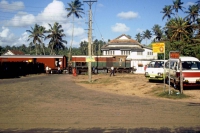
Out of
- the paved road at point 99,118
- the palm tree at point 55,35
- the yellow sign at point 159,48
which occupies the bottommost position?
the paved road at point 99,118

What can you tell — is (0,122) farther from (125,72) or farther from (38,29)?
(38,29)

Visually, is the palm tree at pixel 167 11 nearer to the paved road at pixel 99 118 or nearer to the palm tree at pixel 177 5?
the palm tree at pixel 177 5

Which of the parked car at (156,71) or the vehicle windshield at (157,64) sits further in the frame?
the vehicle windshield at (157,64)

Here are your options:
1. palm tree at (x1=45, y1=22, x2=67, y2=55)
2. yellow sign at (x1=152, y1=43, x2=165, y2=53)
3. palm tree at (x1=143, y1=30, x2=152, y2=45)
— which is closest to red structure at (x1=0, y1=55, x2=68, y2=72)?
palm tree at (x1=45, y1=22, x2=67, y2=55)

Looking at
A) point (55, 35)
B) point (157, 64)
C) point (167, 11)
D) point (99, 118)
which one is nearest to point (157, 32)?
point (167, 11)

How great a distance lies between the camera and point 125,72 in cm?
4294

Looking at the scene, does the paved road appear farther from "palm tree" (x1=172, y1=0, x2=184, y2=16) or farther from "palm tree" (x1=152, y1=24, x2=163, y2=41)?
"palm tree" (x1=152, y1=24, x2=163, y2=41)

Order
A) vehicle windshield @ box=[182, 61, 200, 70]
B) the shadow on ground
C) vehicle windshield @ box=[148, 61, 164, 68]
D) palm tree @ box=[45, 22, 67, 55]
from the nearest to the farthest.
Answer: the shadow on ground → vehicle windshield @ box=[182, 61, 200, 70] → vehicle windshield @ box=[148, 61, 164, 68] → palm tree @ box=[45, 22, 67, 55]

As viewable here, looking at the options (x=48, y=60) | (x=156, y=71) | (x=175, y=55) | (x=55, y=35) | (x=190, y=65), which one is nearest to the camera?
(x=175, y=55)

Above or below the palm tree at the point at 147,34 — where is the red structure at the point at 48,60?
below

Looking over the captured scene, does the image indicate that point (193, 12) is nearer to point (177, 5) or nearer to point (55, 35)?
point (177, 5)

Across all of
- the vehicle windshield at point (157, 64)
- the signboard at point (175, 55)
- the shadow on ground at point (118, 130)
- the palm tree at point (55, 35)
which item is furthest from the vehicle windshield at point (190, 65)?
the palm tree at point (55, 35)

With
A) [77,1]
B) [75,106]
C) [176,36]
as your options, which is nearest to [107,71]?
[176,36]

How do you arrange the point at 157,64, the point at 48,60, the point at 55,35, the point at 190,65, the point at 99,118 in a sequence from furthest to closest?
the point at 55,35 < the point at 48,60 < the point at 157,64 < the point at 190,65 < the point at 99,118
